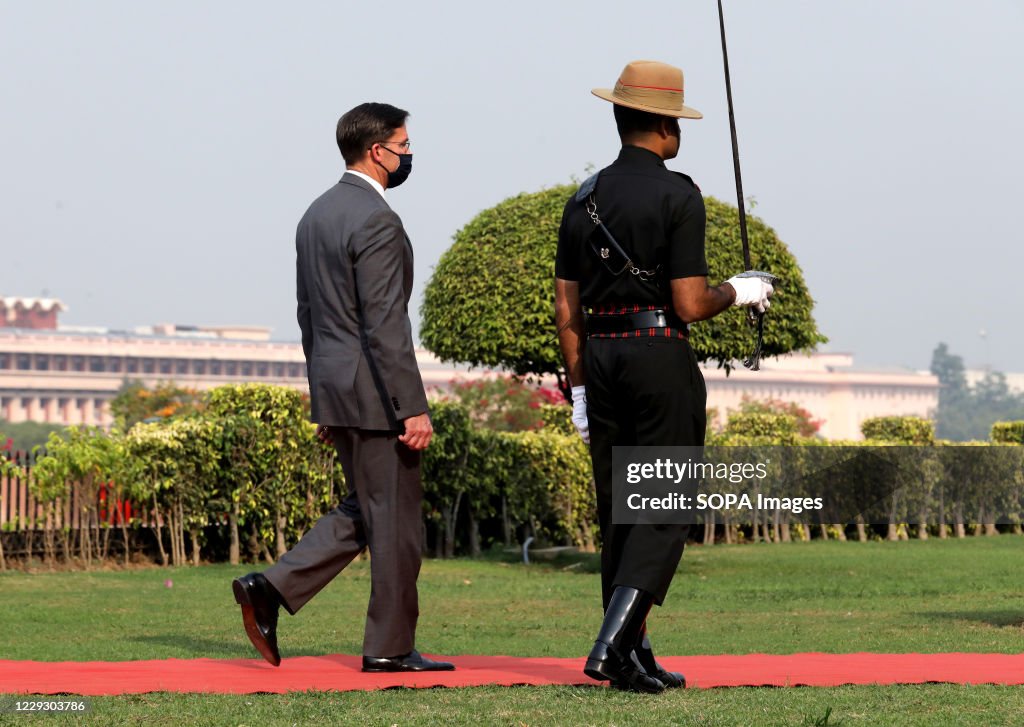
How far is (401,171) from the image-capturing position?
6598mm

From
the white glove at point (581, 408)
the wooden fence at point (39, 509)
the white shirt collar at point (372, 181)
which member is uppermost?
the white shirt collar at point (372, 181)

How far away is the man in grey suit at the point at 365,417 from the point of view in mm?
6180

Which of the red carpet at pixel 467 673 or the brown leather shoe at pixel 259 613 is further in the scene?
the brown leather shoe at pixel 259 613

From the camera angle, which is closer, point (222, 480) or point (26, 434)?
point (222, 480)

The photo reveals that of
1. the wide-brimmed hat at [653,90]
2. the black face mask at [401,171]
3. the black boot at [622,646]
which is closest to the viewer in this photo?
the black boot at [622,646]

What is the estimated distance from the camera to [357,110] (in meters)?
6.53

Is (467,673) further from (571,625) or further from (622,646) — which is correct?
(571,625)

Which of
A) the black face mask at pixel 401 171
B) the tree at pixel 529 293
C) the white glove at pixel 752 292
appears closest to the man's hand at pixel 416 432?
the black face mask at pixel 401 171

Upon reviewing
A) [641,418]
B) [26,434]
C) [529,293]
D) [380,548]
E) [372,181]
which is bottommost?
[380,548]

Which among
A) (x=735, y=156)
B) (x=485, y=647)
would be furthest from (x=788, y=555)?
(x=735, y=156)

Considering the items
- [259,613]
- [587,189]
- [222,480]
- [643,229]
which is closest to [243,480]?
[222,480]

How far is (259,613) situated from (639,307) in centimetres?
186

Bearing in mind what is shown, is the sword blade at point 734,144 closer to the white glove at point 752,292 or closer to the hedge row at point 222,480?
the white glove at point 752,292

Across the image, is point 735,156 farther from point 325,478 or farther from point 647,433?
point 325,478
